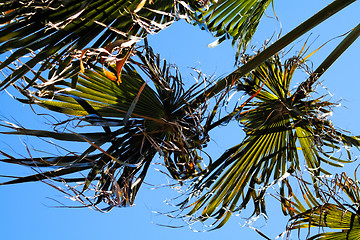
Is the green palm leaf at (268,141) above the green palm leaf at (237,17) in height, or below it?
below

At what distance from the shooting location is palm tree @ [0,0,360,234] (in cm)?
135

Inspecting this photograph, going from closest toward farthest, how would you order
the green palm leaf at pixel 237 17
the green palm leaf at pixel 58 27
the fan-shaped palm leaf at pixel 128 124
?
the green palm leaf at pixel 58 27
the fan-shaped palm leaf at pixel 128 124
the green palm leaf at pixel 237 17

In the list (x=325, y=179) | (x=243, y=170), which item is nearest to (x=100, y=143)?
(x=243, y=170)

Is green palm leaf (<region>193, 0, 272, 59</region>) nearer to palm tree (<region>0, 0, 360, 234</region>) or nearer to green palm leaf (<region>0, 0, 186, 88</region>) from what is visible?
palm tree (<region>0, 0, 360, 234</region>)

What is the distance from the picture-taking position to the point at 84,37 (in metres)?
1.46

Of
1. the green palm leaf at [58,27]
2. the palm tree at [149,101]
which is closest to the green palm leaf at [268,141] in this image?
the palm tree at [149,101]

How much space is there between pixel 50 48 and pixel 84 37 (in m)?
0.13

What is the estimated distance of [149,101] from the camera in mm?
1861

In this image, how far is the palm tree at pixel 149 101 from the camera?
1351 millimetres

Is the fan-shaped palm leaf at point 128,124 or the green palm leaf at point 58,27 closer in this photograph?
the green palm leaf at point 58,27

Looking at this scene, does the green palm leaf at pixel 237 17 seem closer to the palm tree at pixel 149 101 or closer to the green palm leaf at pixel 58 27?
the palm tree at pixel 149 101

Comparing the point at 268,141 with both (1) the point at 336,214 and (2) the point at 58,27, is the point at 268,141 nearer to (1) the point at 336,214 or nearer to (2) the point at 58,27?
(1) the point at 336,214

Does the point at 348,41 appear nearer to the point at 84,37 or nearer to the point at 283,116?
the point at 283,116

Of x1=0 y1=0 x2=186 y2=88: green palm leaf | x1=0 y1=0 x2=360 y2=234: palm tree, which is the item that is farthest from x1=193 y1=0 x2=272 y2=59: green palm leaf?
x1=0 y1=0 x2=186 y2=88: green palm leaf
